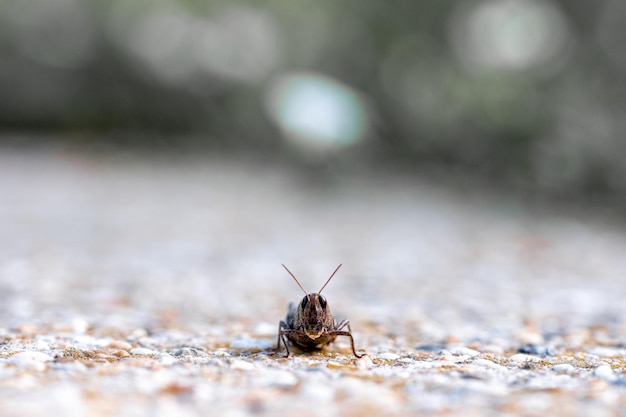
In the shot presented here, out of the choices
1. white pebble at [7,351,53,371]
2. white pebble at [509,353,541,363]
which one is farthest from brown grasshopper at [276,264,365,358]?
white pebble at [7,351,53,371]

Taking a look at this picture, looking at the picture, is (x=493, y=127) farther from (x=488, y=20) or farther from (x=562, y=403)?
(x=562, y=403)

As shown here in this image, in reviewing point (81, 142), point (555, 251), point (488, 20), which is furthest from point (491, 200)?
point (81, 142)

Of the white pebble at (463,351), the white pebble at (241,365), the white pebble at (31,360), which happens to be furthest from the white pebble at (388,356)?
the white pebble at (31,360)

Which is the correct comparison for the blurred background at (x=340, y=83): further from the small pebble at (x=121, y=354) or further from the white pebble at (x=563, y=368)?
the small pebble at (x=121, y=354)

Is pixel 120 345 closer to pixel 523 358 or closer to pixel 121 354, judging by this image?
pixel 121 354

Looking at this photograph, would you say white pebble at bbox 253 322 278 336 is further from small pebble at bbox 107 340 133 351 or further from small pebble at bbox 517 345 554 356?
small pebble at bbox 517 345 554 356
